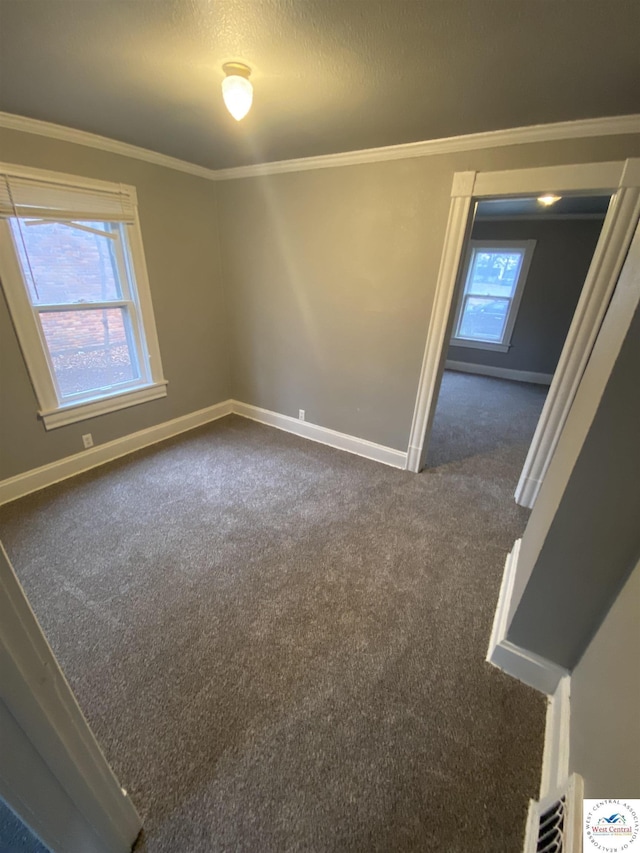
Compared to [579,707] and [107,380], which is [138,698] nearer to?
[579,707]

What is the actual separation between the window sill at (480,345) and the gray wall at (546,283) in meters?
0.07

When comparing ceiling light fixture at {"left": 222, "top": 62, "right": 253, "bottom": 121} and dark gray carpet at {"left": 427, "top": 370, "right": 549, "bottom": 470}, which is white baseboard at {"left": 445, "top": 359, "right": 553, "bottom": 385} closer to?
dark gray carpet at {"left": 427, "top": 370, "right": 549, "bottom": 470}

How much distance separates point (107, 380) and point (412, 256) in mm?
2550

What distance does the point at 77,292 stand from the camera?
2.47 m

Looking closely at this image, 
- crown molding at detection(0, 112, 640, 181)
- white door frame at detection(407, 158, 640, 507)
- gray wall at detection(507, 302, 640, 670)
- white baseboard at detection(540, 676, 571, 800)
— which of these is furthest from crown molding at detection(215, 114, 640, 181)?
white baseboard at detection(540, 676, 571, 800)

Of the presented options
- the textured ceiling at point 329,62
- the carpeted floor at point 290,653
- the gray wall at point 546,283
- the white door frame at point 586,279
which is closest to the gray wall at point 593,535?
the carpeted floor at point 290,653

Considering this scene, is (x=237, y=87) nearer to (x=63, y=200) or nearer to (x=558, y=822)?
(x=63, y=200)

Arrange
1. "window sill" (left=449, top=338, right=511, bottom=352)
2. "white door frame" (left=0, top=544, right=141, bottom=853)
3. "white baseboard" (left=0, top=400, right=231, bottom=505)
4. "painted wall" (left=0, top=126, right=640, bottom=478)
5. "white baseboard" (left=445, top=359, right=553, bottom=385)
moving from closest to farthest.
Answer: "white door frame" (left=0, top=544, right=141, bottom=853) → "painted wall" (left=0, top=126, right=640, bottom=478) → "white baseboard" (left=0, top=400, right=231, bottom=505) → "white baseboard" (left=445, top=359, right=553, bottom=385) → "window sill" (left=449, top=338, right=511, bottom=352)

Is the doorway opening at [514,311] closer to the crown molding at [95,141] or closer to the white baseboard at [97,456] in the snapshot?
the white baseboard at [97,456]

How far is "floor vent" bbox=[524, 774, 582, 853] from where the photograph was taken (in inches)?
34.3

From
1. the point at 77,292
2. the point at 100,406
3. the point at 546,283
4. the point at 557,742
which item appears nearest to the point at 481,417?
the point at 546,283

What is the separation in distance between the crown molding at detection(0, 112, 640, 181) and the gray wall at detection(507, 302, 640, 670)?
1.54m

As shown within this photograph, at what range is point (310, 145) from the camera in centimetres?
227

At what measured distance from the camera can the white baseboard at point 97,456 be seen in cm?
239
